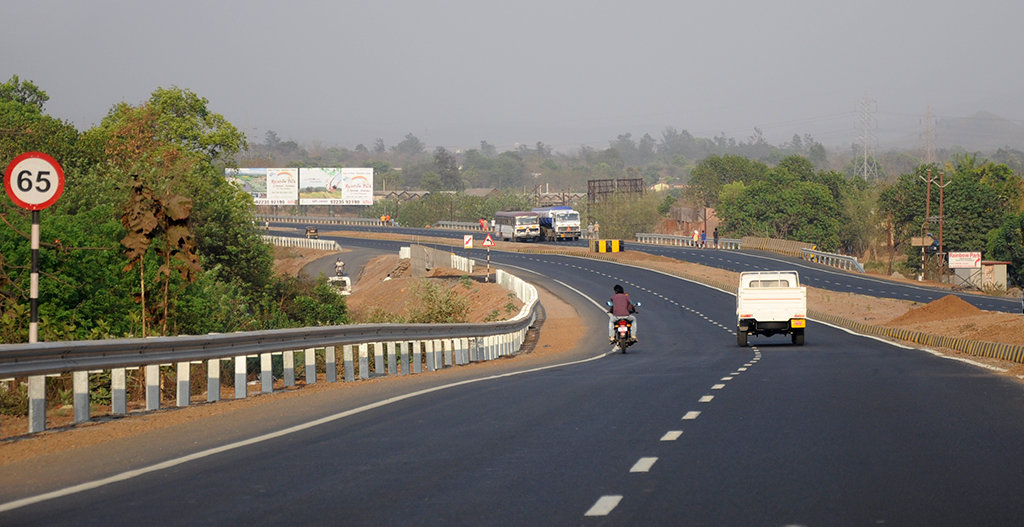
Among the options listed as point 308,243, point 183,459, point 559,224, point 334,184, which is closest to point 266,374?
point 183,459

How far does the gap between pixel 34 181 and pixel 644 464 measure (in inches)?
407

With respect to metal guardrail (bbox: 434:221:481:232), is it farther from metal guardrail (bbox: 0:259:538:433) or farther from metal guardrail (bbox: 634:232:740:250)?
metal guardrail (bbox: 0:259:538:433)

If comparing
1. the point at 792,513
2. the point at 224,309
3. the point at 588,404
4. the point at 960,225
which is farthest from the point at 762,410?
the point at 960,225

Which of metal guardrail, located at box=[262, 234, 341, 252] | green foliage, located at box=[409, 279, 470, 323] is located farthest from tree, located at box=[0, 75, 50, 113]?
green foliage, located at box=[409, 279, 470, 323]

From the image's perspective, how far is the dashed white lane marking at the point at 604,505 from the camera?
7.66 metres

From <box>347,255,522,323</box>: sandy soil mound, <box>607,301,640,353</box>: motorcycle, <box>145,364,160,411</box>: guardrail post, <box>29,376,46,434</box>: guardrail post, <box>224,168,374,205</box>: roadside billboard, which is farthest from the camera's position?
<box>224,168,374,205</box>: roadside billboard

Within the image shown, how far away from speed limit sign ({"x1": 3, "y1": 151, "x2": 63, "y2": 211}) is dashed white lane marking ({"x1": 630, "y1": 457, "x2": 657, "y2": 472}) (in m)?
9.78

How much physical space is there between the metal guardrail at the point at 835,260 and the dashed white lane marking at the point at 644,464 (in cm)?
9373

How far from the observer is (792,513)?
7.59 meters

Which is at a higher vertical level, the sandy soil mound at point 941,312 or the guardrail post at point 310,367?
the guardrail post at point 310,367

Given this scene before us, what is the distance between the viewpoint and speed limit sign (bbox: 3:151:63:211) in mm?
16453

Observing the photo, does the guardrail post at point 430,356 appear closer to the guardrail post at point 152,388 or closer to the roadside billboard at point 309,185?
the guardrail post at point 152,388

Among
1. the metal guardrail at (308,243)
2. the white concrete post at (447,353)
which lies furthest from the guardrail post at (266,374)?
the metal guardrail at (308,243)

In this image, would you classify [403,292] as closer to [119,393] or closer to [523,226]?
[523,226]
